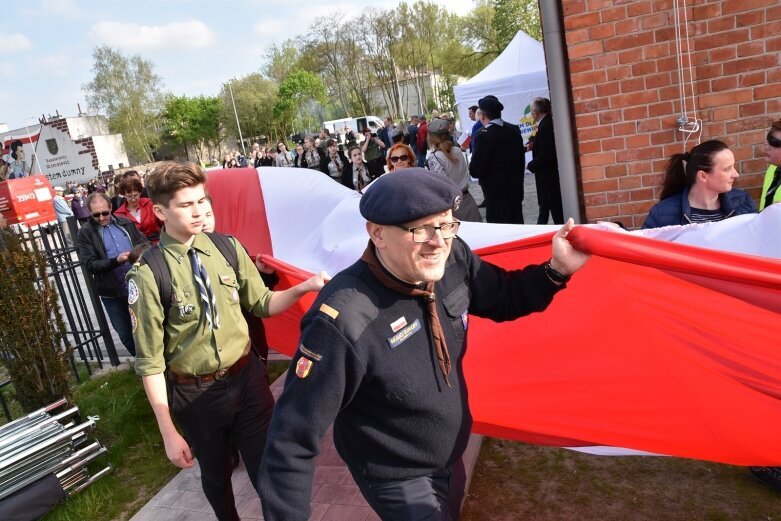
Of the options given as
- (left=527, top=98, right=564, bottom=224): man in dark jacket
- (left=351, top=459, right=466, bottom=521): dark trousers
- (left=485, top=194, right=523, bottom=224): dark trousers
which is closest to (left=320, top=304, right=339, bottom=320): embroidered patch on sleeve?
(left=351, top=459, right=466, bottom=521): dark trousers

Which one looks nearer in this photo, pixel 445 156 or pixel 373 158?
pixel 445 156

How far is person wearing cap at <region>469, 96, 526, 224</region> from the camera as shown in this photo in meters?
7.02

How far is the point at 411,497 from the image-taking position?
186cm

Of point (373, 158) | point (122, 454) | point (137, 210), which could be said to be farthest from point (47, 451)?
point (373, 158)

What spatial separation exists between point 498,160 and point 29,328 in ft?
17.0

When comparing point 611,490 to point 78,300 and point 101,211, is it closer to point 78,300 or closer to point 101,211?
point 101,211

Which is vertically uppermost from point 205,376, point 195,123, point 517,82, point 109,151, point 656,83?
point 195,123

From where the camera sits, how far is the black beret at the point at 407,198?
1631 millimetres

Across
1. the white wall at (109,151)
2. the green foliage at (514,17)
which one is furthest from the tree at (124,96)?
the green foliage at (514,17)

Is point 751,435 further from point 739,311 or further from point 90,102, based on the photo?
point 90,102

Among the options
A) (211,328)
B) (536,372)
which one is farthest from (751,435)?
(211,328)

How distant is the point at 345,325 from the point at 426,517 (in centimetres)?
72

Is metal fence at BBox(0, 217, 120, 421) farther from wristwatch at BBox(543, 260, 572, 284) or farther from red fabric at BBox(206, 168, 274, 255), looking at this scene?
wristwatch at BBox(543, 260, 572, 284)

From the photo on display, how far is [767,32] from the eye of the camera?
368cm
